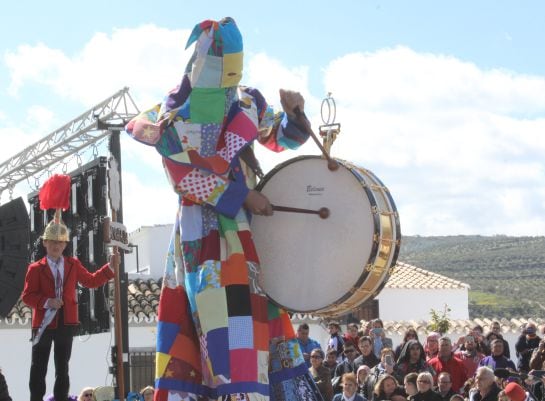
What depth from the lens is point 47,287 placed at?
6.78 metres

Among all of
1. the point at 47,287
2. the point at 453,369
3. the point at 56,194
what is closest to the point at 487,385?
the point at 453,369

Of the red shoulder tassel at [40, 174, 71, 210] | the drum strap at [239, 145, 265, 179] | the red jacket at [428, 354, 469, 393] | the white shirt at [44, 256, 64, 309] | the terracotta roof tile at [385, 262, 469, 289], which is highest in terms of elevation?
the terracotta roof tile at [385, 262, 469, 289]

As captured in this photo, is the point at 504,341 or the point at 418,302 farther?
the point at 418,302

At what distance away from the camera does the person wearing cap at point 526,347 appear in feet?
41.3

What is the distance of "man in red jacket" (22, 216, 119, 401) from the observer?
673 centimetres

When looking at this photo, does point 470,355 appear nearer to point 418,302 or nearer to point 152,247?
point 152,247

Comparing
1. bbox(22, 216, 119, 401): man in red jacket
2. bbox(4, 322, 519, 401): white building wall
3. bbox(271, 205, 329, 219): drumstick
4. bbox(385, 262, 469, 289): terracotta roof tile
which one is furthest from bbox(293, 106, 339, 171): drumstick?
bbox(385, 262, 469, 289): terracotta roof tile

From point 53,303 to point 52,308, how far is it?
0.16ft

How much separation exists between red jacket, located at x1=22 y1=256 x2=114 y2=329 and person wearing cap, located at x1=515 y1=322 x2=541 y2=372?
7.08 m

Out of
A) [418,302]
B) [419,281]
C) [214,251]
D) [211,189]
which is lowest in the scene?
[214,251]

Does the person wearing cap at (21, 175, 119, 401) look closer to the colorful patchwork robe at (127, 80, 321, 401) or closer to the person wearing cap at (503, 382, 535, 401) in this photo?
the colorful patchwork robe at (127, 80, 321, 401)

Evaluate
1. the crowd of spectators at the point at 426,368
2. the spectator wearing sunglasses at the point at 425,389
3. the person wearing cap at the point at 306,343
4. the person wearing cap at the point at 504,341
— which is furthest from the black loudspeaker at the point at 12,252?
the person wearing cap at the point at 504,341

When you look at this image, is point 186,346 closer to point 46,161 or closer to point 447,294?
point 46,161

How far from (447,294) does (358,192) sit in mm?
Result: 28350
